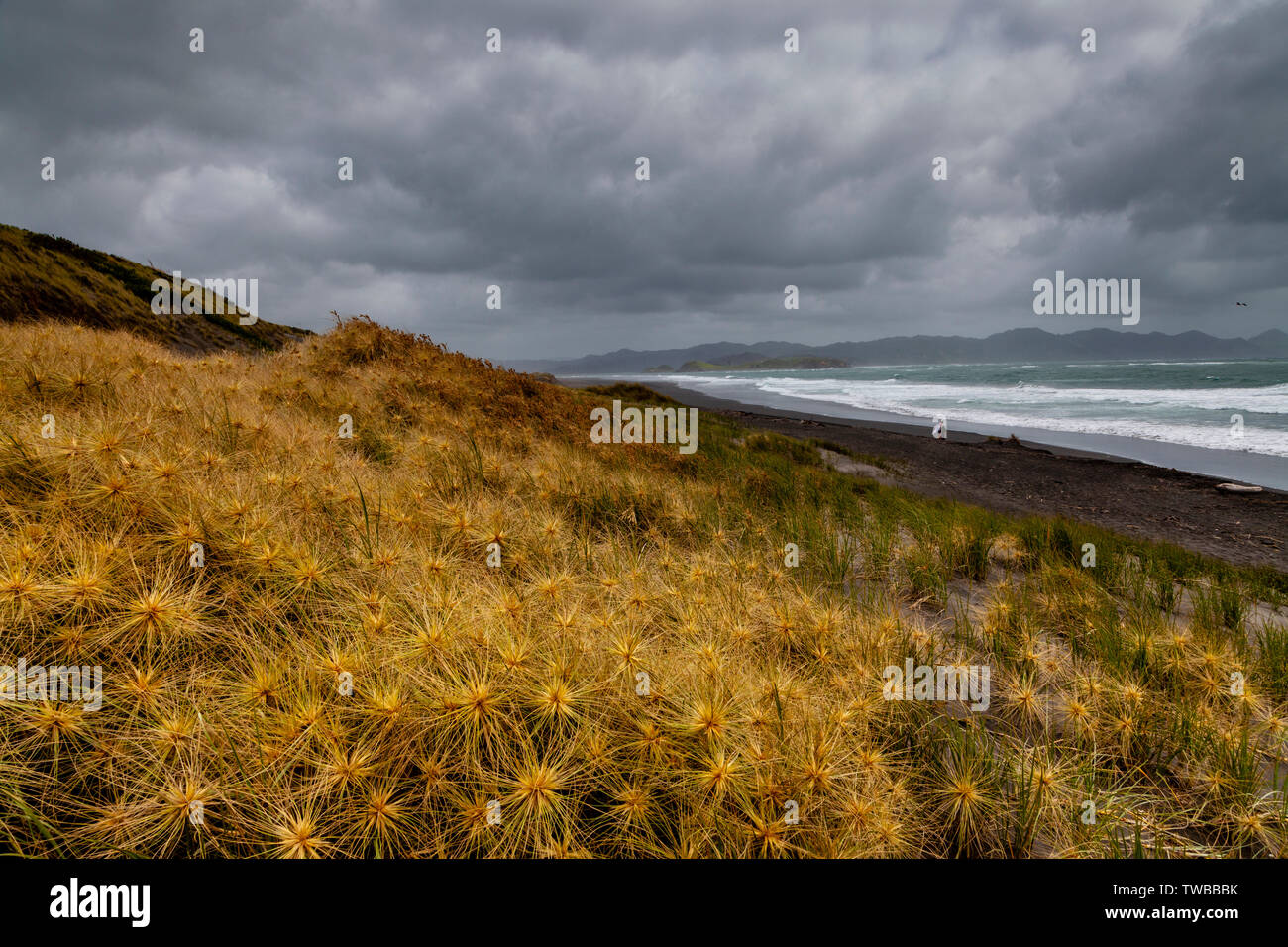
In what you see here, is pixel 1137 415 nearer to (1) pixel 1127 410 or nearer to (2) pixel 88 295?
(1) pixel 1127 410

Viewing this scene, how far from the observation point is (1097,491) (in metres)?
14.3

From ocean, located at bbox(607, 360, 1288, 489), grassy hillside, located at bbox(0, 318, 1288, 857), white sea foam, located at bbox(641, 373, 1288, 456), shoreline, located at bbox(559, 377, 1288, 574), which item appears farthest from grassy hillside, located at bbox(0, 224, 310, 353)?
white sea foam, located at bbox(641, 373, 1288, 456)

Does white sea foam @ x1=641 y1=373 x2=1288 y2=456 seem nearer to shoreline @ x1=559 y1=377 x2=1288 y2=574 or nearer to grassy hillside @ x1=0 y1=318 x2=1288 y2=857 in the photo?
shoreline @ x1=559 y1=377 x2=1288 y2=574

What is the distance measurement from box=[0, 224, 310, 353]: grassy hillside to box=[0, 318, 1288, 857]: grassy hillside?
15.2m

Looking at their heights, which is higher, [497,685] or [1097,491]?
[1097,491]

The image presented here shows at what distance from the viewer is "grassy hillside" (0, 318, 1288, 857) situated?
2.06 meters

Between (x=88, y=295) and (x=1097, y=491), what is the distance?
3319 cm

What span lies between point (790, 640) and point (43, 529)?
4438mm

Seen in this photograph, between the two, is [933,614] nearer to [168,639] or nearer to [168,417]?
[168,639]

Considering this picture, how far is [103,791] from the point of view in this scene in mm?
2068

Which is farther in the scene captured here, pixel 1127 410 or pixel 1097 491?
pixel 1127 410

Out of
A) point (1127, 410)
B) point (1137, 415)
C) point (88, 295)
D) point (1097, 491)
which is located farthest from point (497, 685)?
point (1127, 410)

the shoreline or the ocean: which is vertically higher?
the ocean

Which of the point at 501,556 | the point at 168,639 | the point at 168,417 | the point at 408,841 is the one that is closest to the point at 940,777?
the point at 408,841
